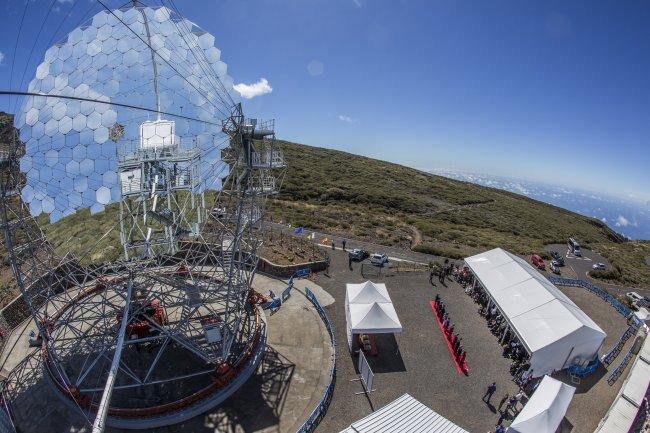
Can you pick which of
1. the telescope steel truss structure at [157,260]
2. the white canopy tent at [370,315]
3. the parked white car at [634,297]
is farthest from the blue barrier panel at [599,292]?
the telescope steel truss structure at [157,260]

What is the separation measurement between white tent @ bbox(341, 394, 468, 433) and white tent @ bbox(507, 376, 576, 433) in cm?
279

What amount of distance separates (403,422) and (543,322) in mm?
12284

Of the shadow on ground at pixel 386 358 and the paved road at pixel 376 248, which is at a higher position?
the paved road at pixel 376 248

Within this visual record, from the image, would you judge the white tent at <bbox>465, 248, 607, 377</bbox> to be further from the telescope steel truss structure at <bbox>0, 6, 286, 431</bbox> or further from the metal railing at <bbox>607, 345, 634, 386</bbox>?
the telescope steel truss structure at <bbox>0, 6, 286, 431</bbox>

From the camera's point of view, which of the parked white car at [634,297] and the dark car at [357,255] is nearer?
the parked white car at [634,297]

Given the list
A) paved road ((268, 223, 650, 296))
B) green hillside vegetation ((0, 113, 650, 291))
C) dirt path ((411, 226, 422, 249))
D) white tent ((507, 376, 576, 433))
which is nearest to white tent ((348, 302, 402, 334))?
white tent ((507, 376, 576, 433))

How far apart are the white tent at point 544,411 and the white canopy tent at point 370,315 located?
7.38 meters

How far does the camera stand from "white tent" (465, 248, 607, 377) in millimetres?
20031

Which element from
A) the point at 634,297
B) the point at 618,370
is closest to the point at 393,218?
the point at 634,297

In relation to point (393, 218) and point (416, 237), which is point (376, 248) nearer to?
point (416, 237)

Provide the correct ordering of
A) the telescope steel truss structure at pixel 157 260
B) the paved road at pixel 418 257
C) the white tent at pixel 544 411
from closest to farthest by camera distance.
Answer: the white tent at pixel 544 411 < the telescope steel truss structure at pixel 157 260 < the paved road at pixel 418 257

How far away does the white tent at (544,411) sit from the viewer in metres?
15.0

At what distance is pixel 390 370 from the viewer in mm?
20141

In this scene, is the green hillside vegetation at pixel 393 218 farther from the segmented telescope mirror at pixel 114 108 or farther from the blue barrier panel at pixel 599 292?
the blue barrier panel at pixel 599 292
